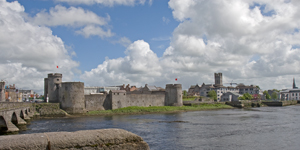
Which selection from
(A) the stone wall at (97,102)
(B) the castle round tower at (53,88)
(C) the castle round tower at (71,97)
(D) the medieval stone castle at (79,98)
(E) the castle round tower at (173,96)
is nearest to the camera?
(C) the castle round tower at (71,97)

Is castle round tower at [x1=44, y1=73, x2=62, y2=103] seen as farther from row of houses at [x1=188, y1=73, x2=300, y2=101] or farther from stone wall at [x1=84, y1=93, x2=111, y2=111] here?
row of houses at [x1=188, y1=73, x2=300, y2=101]

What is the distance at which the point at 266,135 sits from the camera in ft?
74.0

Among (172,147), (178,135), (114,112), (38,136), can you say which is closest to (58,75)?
(114,112)

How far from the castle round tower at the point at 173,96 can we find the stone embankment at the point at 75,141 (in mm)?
58303

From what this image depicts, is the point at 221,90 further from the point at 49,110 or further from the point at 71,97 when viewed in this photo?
the point at 49,110

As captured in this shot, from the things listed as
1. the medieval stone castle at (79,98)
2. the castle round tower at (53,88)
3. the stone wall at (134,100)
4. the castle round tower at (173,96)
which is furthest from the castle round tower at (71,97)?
the castle round tower at (173,96)

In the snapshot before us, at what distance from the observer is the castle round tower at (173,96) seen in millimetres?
62875

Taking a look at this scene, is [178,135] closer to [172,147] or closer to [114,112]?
[172,147]

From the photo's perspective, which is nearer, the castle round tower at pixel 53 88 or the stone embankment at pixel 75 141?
the stone embankment at pixel 75 141

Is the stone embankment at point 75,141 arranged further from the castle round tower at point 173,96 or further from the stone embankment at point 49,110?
the castle round tower at point 173,96

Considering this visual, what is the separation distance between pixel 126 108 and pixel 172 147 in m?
34.0

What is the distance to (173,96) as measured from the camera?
207 feet

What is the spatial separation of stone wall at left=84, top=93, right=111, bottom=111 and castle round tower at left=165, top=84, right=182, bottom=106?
18238 mm

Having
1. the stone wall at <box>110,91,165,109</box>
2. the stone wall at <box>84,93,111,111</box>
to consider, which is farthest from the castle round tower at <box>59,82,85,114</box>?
the stone wall at <box>110,91,165,109</box>
